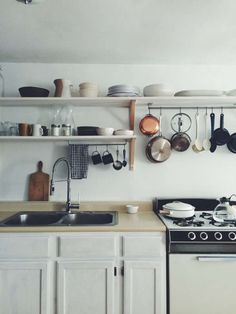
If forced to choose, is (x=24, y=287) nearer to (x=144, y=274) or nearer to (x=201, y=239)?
(x=144, y=274)

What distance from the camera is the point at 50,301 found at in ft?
5.51

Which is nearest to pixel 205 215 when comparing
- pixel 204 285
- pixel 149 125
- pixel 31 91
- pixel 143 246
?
pixel 204 285

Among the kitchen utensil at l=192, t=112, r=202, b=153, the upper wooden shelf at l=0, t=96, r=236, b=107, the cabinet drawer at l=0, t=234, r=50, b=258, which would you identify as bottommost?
the cabinet drawer at l=0, t=234, r=50, b=258

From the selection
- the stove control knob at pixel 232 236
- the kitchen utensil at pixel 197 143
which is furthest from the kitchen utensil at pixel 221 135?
the stove control knob at pixel 232 236

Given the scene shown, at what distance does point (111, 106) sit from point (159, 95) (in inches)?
18.8

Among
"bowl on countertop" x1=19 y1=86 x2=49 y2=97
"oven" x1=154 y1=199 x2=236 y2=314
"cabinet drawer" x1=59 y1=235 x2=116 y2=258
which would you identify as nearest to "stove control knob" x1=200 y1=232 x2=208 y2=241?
"oven" x1=154 y1=199 x2=236 y2=314

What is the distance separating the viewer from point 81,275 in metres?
1.68

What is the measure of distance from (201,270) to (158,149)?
3.37 ft

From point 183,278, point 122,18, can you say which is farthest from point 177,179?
point 122,18

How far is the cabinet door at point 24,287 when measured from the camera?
5.46 feet

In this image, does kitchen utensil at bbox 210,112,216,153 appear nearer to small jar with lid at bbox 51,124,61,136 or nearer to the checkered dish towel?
the checkered dish towel

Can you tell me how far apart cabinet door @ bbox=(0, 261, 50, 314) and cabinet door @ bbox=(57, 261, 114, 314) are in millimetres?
105

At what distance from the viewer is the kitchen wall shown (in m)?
2.32

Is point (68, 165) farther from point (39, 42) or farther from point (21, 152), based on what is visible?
point (39, 42)
